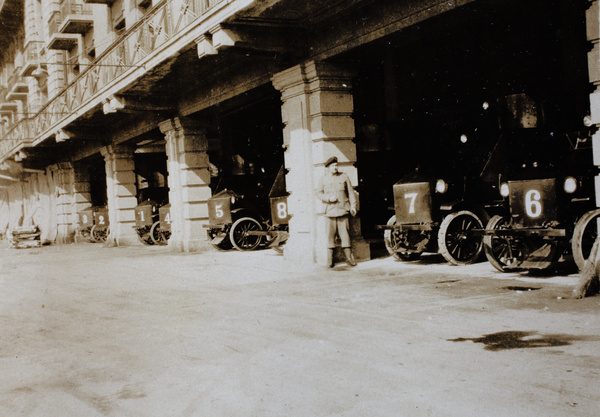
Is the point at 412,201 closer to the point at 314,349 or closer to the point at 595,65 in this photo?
the point at 595,65

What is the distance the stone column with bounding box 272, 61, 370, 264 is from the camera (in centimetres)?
1081

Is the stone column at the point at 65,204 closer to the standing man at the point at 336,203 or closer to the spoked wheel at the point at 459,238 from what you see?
the standing man at the point at 336,203

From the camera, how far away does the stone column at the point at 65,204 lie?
2822 centimetres

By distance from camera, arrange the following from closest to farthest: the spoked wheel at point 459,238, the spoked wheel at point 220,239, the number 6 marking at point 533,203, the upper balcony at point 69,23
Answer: the number 6 marking at point 533,203
the spoked wheel at point 459,238
the spoked wheel at point 220,239
the upper balcony at point 69,23

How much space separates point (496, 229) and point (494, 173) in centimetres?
145

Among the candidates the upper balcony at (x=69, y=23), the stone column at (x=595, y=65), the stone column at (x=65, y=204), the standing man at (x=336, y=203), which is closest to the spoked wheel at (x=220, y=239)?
the standing man at (x=336, y=203)

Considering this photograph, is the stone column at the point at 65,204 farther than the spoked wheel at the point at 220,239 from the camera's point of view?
Yes

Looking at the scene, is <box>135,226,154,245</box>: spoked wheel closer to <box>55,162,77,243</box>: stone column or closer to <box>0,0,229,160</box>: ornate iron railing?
<box>0,0,229,160</box>: ornate iron railing

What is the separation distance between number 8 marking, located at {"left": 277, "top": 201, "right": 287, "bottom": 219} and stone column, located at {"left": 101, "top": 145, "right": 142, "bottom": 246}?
10.1 meters

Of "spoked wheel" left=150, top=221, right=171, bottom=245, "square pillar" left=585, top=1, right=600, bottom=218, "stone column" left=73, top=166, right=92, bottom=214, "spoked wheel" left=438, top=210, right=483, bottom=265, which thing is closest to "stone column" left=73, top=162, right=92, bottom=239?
"stone column" left=73, top=166, right=92, bottom=214

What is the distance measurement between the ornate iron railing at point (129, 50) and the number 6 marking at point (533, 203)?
5.54 m

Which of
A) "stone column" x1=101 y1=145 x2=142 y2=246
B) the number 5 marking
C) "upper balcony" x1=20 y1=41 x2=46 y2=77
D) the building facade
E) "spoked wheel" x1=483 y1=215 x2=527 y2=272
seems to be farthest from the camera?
"upper balcony" x1=20 y1=41 x2=46 y2=77

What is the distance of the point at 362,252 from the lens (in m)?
11.1

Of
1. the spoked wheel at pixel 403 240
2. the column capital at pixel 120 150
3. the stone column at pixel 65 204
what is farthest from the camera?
the stone column at pixel 65 204
